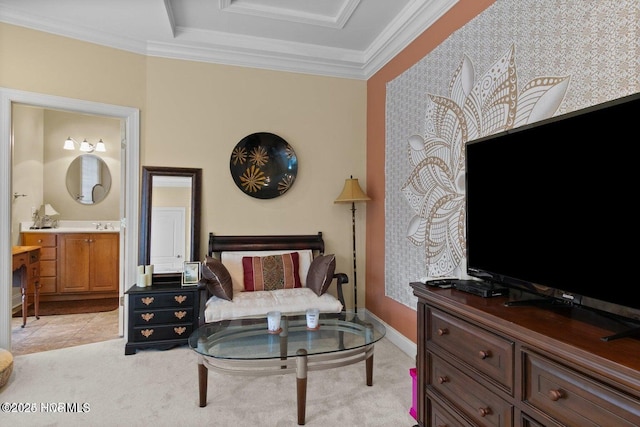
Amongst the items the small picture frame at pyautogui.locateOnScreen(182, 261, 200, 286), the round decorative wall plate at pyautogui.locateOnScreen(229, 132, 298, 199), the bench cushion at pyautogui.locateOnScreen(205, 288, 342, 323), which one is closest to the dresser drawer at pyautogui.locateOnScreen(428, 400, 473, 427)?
the bench cushion at pyautogui.locateOnScreen(205, 288, 342, 323)

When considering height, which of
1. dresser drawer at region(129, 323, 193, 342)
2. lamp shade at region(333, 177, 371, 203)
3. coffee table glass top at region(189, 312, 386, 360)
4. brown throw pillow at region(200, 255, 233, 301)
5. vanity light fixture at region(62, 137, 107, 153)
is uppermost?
vanity light fixture at region(62, 137, 107, 153)

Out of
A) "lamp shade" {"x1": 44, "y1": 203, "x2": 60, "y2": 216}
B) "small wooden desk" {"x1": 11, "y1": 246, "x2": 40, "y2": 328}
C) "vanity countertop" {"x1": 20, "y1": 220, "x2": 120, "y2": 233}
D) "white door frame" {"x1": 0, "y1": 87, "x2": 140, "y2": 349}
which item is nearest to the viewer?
"white door frame" {"x1": 0, "y1": 87, "x2": 140, "y2": 349}

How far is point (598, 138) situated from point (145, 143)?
3624 millimetres

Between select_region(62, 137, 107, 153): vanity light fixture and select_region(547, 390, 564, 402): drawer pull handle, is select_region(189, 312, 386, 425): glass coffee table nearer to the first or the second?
select_region(547, 390, 564, 402): drawer pull handle

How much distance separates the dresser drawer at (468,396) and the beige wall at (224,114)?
231 centimetres

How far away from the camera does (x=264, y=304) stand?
2.97 meters

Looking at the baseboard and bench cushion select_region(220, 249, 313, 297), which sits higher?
bench cushion select_region(220, 249, 313, 297)

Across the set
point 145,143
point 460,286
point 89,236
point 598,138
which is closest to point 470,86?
point 598,138

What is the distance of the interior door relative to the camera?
3436 millimetres

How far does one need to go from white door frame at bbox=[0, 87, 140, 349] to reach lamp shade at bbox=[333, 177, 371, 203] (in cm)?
214

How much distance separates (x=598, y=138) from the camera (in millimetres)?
1239

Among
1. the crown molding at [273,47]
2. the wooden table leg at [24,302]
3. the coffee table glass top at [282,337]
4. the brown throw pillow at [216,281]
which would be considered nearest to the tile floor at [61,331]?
the wooden table leg at [24,302]

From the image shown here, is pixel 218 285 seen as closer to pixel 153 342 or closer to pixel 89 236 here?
pixel 153 342

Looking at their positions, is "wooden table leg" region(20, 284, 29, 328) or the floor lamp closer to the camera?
"wooden table leg" region(20, 284, 29, 328)
